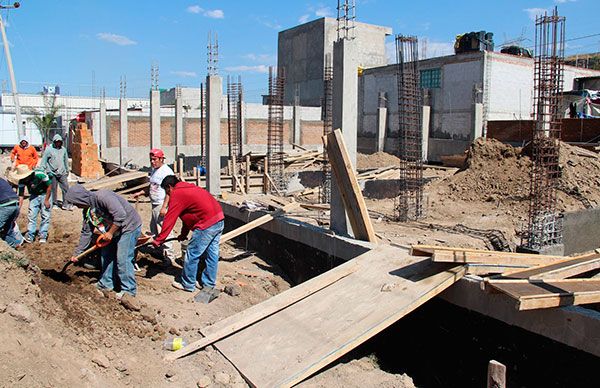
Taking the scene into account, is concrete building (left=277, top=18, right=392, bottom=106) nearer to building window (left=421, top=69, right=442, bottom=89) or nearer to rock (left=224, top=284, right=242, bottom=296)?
building window (left=421, top=69, right=442, bottom=89)

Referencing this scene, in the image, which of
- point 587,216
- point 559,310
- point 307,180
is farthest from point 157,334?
point 307,180

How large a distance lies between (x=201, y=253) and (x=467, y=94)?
22729 millimetres

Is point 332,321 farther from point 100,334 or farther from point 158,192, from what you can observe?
point 158,192

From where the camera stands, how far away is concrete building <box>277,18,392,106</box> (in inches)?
1549

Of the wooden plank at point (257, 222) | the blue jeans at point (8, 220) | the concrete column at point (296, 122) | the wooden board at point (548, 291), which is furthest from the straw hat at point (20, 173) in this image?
the concrete column at point (296, 122)

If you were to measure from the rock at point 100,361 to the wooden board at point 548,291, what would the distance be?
3.44 m

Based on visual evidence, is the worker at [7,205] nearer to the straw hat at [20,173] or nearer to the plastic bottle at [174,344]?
the straw hat at [20,173]

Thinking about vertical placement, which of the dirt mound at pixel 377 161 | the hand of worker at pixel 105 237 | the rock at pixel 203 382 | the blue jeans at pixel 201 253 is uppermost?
the dirt mound at pixel 377 161

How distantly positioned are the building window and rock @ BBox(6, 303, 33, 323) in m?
26.5

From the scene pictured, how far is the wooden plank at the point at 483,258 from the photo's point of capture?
5.40 metres

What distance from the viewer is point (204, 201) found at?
656 cm

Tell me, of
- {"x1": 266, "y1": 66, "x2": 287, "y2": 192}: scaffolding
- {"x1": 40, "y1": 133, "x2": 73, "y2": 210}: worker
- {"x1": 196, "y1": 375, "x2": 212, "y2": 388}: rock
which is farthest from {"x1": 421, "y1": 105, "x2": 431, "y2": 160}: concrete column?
{"x1": 196, "y1": 375, "x2": 212, "y2": 388}: rock

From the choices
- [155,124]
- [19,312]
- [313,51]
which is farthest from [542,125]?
[313,51]

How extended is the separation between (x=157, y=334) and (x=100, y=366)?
106 centimetres
